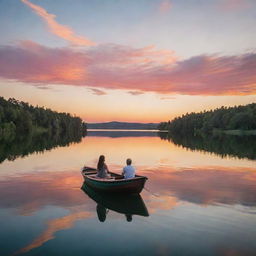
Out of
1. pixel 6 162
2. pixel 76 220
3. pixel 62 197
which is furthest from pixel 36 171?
pixel 76 220

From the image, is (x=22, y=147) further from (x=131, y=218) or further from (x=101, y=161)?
(x=131, y=218)

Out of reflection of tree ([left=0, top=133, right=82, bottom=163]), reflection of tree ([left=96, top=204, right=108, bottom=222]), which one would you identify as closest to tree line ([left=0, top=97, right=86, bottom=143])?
reflection of tree ([left=0, top=133, right=82, bottom=163])

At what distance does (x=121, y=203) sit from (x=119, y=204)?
265 mm

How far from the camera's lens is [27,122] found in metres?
120

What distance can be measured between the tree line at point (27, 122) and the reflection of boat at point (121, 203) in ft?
190

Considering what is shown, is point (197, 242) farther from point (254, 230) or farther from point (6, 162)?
point (6, 162)

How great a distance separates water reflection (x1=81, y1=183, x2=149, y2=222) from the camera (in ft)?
57.8

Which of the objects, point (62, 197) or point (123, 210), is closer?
point (123, 210)

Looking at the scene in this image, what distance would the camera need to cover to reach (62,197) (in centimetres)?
2145

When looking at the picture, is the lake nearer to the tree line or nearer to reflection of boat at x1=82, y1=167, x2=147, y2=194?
reflection of boat at x1=82, y1=167, x2=147, y2=194

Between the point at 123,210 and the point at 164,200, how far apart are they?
3.76m

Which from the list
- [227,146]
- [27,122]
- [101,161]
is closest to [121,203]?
[101,161]

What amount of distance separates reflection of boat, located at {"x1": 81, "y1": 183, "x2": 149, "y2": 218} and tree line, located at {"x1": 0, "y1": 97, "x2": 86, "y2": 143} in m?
57.8

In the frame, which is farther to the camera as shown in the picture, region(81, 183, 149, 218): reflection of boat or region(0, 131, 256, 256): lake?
region(81, 183, 149, 218): reflection of boat
